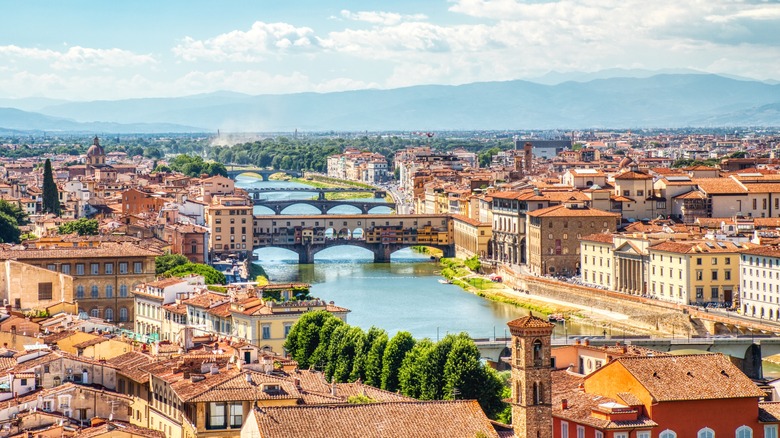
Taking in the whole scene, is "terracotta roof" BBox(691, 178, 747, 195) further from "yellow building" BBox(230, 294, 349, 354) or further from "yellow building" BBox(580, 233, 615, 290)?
"yellow building" BBox(230, 294, 349, 354)

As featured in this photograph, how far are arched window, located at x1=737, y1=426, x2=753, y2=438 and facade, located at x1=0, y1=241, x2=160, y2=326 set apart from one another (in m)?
15.5

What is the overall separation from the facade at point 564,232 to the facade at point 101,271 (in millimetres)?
20584

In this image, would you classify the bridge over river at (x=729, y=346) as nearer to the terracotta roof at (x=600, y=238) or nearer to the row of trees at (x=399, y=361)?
the row of trees at (x=399, y=361)

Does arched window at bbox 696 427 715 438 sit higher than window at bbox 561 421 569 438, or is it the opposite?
window at bbox 561 421 569 438

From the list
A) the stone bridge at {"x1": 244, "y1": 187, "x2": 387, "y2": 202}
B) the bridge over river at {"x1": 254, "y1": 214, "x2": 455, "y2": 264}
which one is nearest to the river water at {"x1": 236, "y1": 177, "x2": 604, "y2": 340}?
the bridge over river at {"x1": 254, "y1": 214, "x2": 455, "y2": 264}

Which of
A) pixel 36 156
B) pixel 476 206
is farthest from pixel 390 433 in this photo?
pixel 36 156

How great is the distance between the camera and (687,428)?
15336 mm

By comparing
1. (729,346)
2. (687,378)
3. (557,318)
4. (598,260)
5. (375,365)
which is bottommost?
(557,318)

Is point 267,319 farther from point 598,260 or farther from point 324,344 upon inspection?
point 598,260

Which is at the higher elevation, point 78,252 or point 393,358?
point 78,252

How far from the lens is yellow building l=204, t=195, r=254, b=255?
55.0m

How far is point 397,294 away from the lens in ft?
143

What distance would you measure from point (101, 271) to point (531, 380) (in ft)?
51.5

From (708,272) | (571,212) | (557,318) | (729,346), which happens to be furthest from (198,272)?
(571,212)
